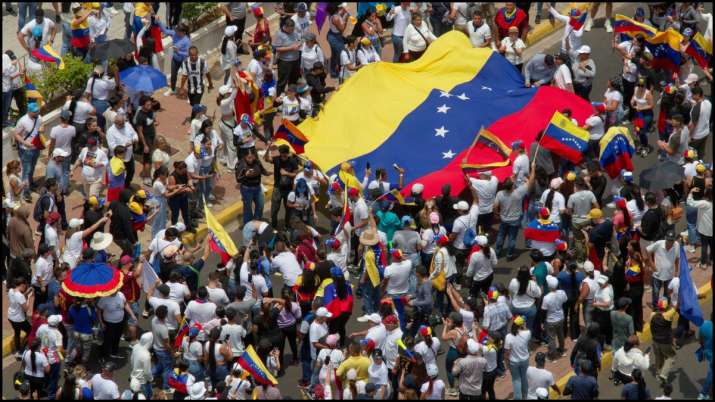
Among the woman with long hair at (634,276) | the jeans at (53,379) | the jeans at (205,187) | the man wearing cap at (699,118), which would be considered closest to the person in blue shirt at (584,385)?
the woman with long hair at (634,276)

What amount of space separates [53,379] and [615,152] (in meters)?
10.3

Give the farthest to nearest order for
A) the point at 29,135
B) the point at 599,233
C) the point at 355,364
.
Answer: the point at 29,135
the point at 599,233
the point at 355,364

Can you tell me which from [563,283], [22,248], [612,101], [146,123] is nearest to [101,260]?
[22,248]

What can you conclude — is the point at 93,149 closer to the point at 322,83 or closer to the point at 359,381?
the point at 322,83

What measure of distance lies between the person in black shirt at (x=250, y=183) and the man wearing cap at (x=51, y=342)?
16.8 feet

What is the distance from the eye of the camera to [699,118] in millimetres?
32438

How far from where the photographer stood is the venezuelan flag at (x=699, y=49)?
113 feet

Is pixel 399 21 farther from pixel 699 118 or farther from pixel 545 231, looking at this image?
pixel 545 231

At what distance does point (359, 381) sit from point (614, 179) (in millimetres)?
7656

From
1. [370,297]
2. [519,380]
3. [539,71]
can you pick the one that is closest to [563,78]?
[539,71]

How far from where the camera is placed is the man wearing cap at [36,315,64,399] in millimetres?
26891

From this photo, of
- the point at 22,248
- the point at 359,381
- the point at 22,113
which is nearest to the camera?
the point at 359,381

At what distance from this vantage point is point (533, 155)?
105 ft

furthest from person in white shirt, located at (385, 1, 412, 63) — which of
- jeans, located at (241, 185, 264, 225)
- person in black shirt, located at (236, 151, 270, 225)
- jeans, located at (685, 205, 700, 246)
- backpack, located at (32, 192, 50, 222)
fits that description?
backpack, located at (32, 192, 50, 222)
